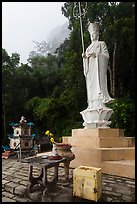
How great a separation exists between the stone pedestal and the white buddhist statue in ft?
1.24

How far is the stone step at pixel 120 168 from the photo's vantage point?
12.7 feet

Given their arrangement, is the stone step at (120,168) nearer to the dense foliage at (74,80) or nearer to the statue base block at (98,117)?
the statue base block at (98,117)

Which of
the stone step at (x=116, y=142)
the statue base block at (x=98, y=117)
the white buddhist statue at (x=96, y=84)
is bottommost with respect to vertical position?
the stone step at (x=116, y=142)

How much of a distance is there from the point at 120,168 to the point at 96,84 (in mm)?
2512

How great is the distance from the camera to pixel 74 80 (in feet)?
31.8

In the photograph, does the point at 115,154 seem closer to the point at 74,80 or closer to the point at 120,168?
the point at 120,168

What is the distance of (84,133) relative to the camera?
17.1ft

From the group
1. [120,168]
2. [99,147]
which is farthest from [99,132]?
[120,168]

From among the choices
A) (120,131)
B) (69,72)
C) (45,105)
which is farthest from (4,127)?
(120,131)

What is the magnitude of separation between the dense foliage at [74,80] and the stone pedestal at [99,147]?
2570 mm

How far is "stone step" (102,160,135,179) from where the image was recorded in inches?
153

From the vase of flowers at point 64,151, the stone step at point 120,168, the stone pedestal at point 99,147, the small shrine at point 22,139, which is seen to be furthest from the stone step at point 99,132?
the small shrine at point 22,139

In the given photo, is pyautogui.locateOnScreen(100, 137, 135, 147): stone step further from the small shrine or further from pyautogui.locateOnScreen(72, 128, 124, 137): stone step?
the small shrine

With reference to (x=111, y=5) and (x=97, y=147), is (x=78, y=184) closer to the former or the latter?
(x=97, y=147)
